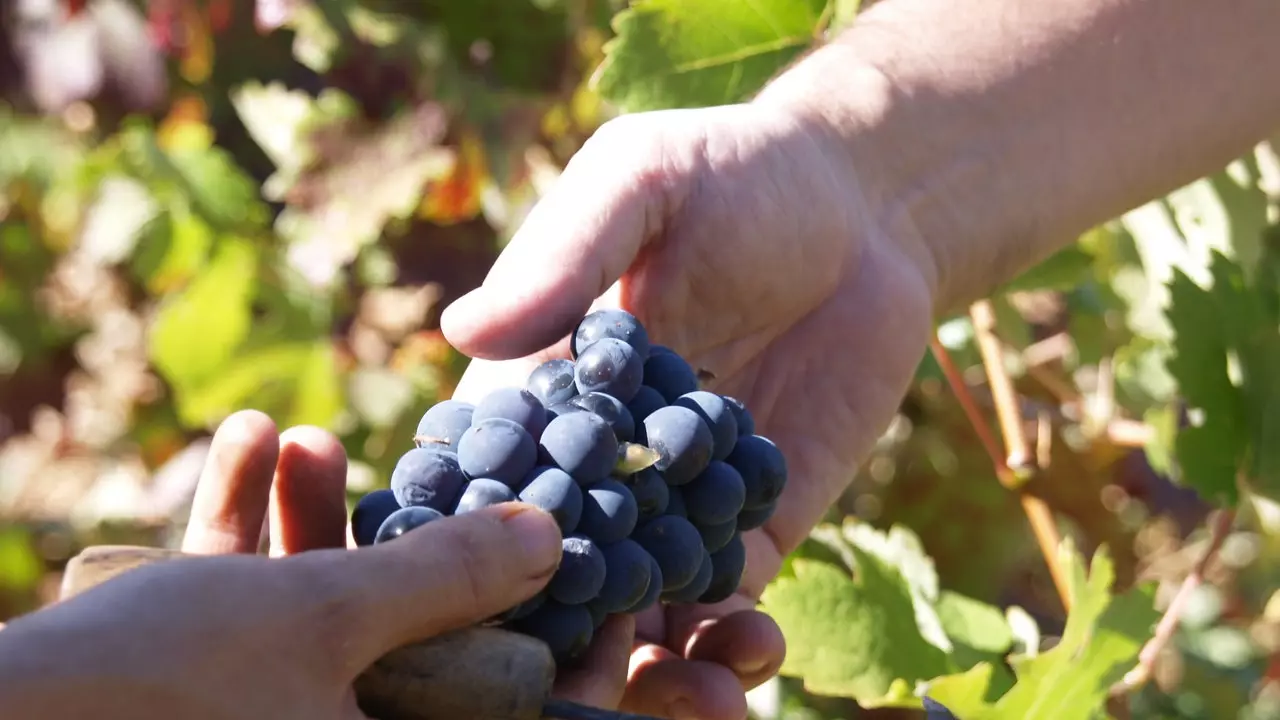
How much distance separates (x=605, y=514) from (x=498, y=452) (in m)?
0.09

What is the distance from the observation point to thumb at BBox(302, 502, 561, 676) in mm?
730

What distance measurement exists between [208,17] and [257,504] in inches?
61.9

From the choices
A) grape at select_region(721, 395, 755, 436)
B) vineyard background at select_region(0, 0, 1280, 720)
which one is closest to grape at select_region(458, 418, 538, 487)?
grape at select_region(721, 395, 755, 436)

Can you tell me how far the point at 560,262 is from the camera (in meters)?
1.02

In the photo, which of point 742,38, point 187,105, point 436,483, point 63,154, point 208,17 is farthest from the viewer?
point 63,154

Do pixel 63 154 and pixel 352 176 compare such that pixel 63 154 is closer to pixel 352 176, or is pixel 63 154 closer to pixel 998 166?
pixel 352 176

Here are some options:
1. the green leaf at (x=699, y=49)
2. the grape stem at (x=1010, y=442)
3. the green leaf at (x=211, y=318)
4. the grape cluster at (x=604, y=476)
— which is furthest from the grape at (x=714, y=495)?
the green leaf at (x=211, y=318)

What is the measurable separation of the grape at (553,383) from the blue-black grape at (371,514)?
15 centimetres

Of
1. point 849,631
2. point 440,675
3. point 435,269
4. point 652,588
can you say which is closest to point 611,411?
point 652,588

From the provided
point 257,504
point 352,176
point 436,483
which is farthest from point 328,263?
point 436,483

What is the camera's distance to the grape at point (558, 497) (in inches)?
34.8

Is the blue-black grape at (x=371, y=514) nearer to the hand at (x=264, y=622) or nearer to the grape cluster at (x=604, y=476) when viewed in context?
A: the grape cluster at (x=604, y=476)

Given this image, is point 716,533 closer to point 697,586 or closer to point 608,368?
point 697,586

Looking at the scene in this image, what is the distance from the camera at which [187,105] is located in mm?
2500
